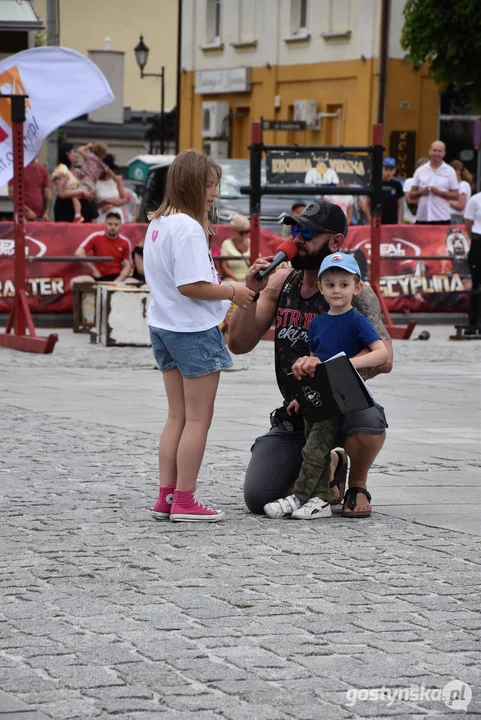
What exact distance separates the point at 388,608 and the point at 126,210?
1695 centimetres

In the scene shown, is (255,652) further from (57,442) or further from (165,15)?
(165,15)

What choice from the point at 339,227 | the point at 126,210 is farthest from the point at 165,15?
the point at 339,227

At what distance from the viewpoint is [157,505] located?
6.80 metres

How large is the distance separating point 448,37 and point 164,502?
27.3 meters

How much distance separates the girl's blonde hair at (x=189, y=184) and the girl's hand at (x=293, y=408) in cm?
90

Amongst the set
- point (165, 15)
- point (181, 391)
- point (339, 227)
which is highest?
point (165, 15)

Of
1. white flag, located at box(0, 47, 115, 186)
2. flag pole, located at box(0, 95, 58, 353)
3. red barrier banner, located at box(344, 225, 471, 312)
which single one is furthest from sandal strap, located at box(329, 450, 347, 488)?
red barrier banner, located at box(344, 225, 471, 312)

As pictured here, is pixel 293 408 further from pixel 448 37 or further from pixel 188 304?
pixel 448 37

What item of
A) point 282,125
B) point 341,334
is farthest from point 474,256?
point 282,125

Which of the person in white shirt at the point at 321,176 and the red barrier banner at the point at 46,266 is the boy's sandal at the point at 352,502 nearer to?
the person in white shirt at the point at 321,176

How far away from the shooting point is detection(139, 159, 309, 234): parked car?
2201cm

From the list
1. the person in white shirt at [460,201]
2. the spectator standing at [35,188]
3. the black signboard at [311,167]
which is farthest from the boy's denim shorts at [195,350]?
the person in white shirt at [460,201]

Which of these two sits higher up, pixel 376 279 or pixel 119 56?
pixel 119 56

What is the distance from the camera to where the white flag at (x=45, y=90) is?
49.5ft
